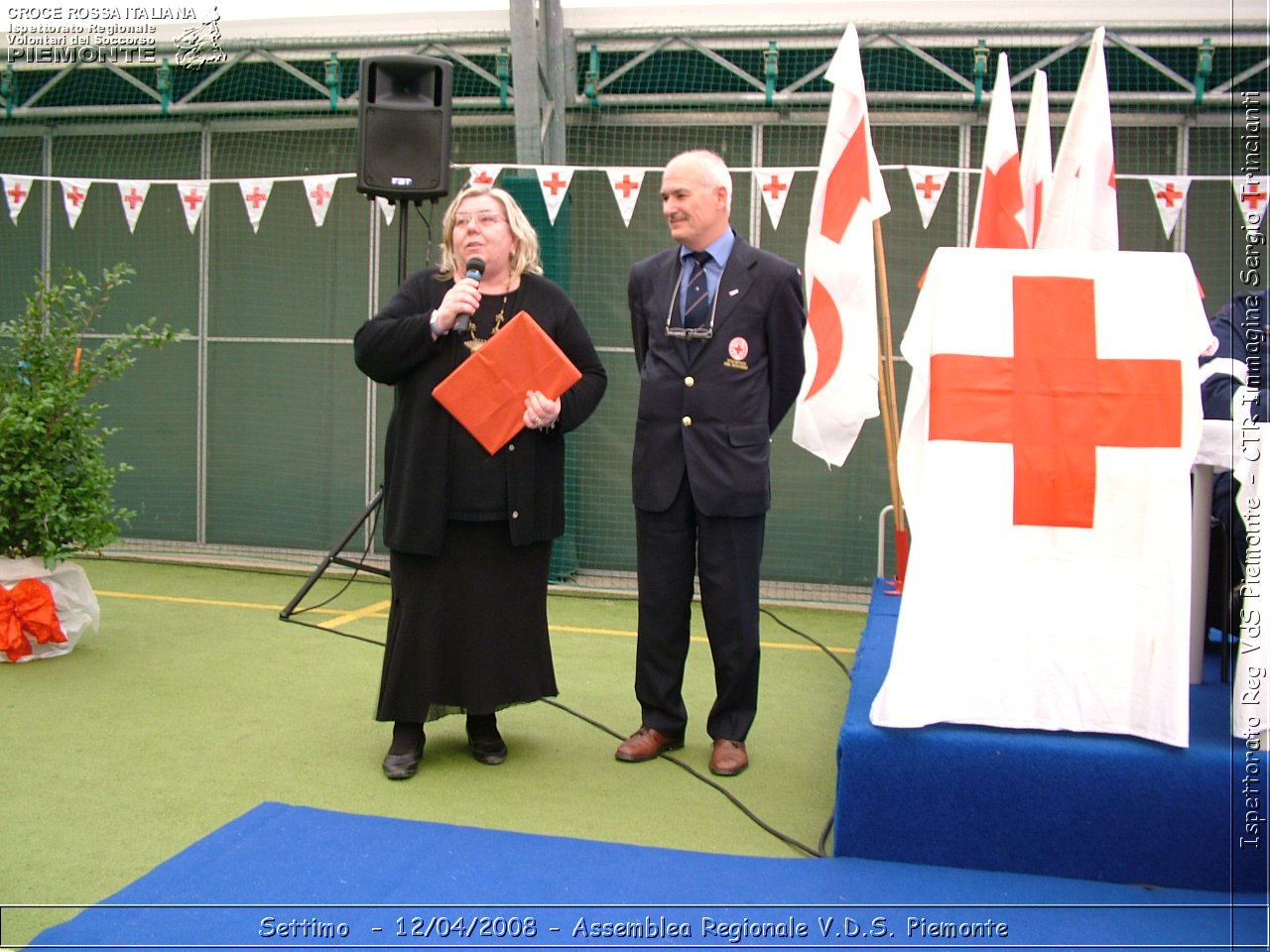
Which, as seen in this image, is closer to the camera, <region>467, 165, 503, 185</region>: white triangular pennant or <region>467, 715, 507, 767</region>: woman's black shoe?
<region>467, 715, 507, 767</region>: woman's black shoe

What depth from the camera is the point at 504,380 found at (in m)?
3.61

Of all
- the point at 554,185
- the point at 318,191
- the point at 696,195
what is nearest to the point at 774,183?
the point at 554,185

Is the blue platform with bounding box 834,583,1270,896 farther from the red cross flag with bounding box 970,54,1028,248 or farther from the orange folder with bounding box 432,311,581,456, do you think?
the red cross flag with bounding box 970,54,1028,248

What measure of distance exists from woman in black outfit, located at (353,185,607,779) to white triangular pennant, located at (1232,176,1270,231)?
463cm

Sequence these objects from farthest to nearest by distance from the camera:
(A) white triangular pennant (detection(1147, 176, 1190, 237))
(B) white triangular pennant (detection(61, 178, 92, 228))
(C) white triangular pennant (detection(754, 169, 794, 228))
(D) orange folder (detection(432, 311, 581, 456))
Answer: (B) white triangular pennant (detection(61, 178, 92, 228)) < (C) white triangular pennant (detection(754, 169, 794, 228)) < (A) white triangular pennant (detection(1147, 176, 1190, 237)) < (D) orange folder (detection(432, 311, 581, 456))

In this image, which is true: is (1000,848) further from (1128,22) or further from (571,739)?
(1128,22)

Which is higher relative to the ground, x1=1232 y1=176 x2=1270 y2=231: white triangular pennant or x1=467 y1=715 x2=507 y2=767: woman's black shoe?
x1=1232 y1=176 x2=1270 y2=231: white triangular pennant

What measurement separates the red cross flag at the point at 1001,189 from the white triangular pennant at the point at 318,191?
404 centimetres

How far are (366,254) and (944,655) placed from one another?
6640mm

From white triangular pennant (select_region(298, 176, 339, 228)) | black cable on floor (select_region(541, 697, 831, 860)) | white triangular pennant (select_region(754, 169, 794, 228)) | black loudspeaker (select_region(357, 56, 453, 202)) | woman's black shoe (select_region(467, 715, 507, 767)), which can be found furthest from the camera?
white triangular pennant (select_region(298, 176, 339, 228))

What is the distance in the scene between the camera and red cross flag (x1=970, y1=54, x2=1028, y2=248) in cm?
539

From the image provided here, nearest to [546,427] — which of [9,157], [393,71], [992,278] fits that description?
[992,278]

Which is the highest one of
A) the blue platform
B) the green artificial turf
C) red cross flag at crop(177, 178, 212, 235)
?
red cross flag at crop(177, 178, 212, 235)

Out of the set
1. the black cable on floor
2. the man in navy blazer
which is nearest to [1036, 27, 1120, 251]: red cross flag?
the man in navy blazer
